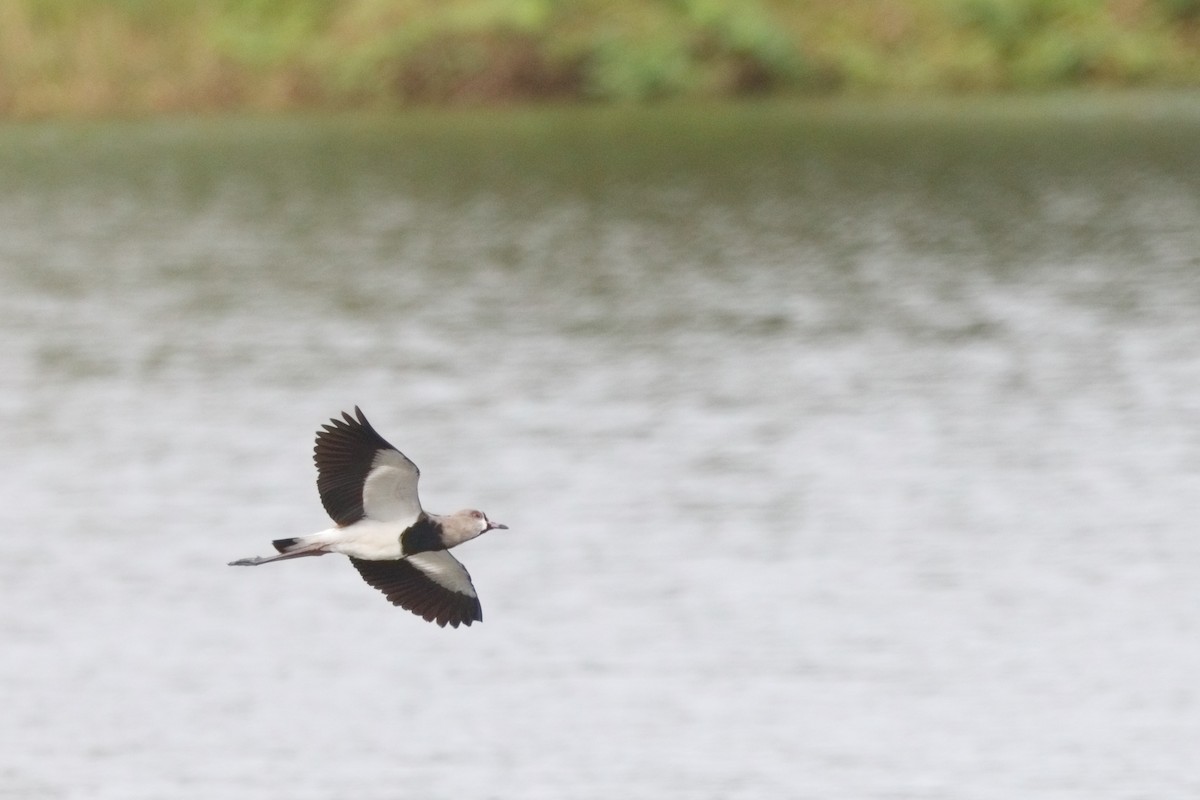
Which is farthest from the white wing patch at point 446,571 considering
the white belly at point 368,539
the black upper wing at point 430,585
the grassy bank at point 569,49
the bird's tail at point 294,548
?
the grassy bank at point 569,49

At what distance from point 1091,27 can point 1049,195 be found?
38.0 ft

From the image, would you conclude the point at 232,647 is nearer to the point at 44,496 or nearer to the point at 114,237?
the point at 44,496

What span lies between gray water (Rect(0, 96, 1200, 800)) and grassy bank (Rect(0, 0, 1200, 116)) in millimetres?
3738

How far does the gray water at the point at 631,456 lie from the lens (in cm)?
1816

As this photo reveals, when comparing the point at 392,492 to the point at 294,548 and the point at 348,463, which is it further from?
the point at 294,548

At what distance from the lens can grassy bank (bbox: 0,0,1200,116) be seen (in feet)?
165

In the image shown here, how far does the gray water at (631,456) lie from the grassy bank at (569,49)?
3.74m

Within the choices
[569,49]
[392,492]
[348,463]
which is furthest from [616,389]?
[569,49]

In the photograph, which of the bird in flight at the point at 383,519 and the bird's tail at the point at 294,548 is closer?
the bird's tail at the point at 294,548

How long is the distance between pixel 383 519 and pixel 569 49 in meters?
43.6

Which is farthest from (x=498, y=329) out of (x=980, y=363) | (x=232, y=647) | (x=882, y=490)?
(x=232, y=647)

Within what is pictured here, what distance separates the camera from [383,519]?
857cm

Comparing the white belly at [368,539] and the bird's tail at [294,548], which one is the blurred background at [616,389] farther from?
the bird's tail at [294,548]

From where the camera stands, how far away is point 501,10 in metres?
→ 49.8
